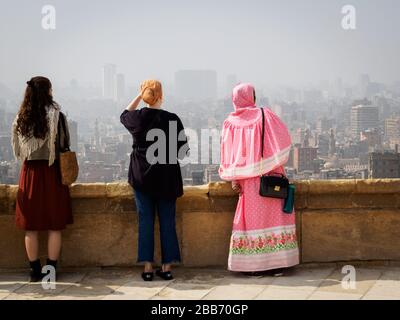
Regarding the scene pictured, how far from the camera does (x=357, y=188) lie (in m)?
5.59

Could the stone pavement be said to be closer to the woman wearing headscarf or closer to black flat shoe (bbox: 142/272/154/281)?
black flat shoe (bbox: 142/272/154/281)

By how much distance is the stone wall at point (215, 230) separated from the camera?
563 centimetres

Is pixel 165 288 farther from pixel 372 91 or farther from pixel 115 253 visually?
pixel 372 91

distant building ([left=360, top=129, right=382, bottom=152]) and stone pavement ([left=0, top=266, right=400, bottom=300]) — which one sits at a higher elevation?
distant building ([left=360, top=129, right=382, bottom=152])

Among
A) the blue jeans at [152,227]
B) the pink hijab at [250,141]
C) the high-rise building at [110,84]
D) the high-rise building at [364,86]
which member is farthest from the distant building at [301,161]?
the high-rise building at [364,86]

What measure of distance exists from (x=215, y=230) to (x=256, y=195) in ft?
1.84

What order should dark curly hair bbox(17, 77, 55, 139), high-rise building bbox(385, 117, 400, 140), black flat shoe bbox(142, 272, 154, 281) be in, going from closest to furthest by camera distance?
dark curly hair bbox(17, 77, 55, 139) < black flat shoe bbox(142, 272, 154, 281) < high-rise building bbox(385, 117, 400, 140)

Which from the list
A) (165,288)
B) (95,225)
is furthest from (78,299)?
(95,225)

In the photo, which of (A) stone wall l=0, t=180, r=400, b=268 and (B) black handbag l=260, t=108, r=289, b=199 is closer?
(B) black handbag l=260, t=108, r=289, b=199

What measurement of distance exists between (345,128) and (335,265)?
178 ft

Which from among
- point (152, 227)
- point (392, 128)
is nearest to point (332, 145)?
point (392, 128)

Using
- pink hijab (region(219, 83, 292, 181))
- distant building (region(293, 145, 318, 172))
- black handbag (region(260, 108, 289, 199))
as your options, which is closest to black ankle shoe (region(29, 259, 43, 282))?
pink hijab (region(219, 83, 292, 181))

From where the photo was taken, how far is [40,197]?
16.9ft

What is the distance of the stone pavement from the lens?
473cm
